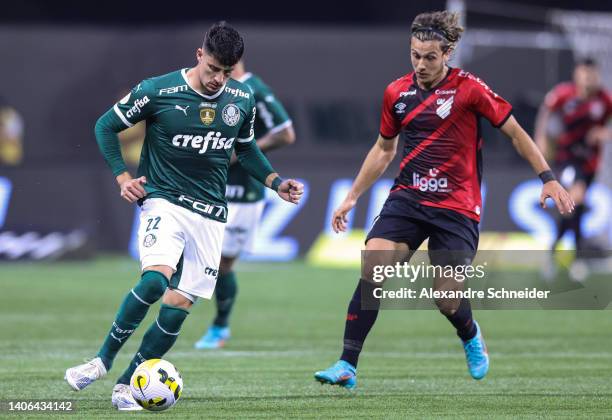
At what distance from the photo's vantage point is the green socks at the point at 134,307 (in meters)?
7.45

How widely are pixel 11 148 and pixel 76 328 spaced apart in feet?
31.3

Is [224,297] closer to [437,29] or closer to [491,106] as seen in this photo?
[491,106]

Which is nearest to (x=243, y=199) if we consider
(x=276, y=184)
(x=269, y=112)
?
(x=269, y=112)

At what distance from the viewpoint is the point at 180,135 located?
25.3 ft

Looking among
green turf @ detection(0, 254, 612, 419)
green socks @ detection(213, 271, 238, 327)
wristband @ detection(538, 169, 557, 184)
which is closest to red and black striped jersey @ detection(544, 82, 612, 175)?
green turf @ detection(0, 254, 612, 419)

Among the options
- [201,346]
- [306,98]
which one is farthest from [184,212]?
[306,98]

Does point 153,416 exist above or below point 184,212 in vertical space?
below

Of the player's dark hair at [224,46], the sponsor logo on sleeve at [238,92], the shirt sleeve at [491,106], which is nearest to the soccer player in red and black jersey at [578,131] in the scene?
the shirt sleeve at [491,106]

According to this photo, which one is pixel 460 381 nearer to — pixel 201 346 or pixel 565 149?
pixel 201 346

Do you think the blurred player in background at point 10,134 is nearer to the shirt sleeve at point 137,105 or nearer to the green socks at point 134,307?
the shirt sleeve at point 137,105

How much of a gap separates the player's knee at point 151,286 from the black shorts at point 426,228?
1558mm

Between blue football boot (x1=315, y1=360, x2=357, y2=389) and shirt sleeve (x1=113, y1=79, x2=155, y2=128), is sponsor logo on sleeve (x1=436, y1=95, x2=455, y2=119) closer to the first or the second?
blue football boot (x1=315, y1=360, x2=357, y2=389)

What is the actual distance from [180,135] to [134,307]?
1063 millimetres

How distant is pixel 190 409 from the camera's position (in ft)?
24.1
